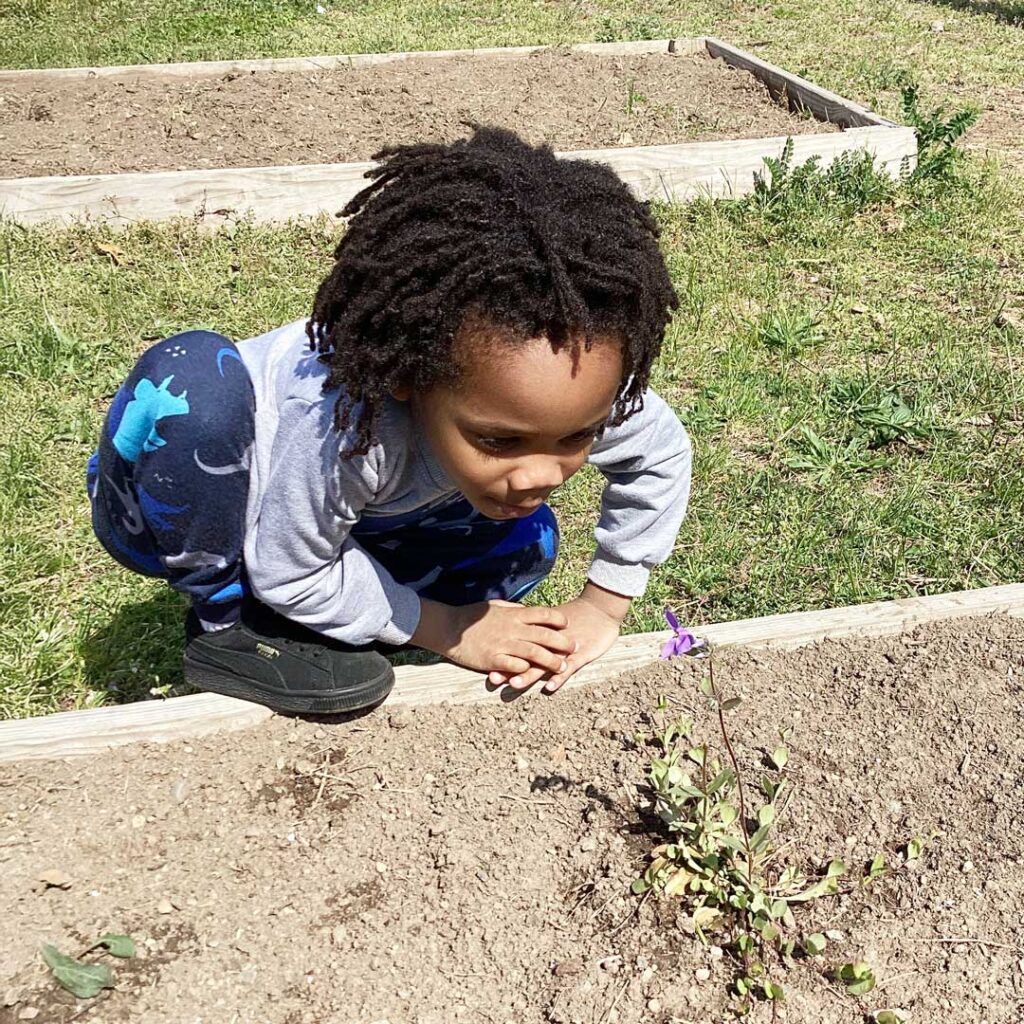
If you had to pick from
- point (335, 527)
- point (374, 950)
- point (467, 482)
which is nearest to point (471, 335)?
point (467, 482)

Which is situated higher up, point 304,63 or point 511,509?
point 511,509

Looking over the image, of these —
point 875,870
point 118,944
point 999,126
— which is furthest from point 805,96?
point 118,944

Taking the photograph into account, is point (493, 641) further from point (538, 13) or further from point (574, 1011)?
point (538, 13)

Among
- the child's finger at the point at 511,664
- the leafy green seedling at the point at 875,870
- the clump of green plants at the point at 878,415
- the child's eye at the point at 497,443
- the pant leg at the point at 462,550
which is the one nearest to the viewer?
the child's eye at the point at 497,443

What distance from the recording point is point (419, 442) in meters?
1.96

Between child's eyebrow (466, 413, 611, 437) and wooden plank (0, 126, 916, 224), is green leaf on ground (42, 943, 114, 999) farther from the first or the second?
wooden plank (0, 126, 916, 224)

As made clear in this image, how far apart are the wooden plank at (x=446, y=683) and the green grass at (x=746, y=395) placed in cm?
40

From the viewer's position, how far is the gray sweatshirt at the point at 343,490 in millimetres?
1893

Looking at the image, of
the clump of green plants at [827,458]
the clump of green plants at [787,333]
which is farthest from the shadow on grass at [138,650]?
the clump of green plants at [787,333]

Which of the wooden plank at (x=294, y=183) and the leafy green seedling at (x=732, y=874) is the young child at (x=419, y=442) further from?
the wooden plank at (x=294, y=183)

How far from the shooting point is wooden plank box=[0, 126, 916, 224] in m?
4.67

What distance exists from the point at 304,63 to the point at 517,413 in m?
6.61

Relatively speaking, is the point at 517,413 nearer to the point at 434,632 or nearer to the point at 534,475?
the point at 534,475

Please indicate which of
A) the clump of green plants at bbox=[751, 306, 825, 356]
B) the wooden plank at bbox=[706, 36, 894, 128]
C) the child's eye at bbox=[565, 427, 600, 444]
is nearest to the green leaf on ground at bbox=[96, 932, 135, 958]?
the child's eye at bbox=[565, 427, 600, 444]
